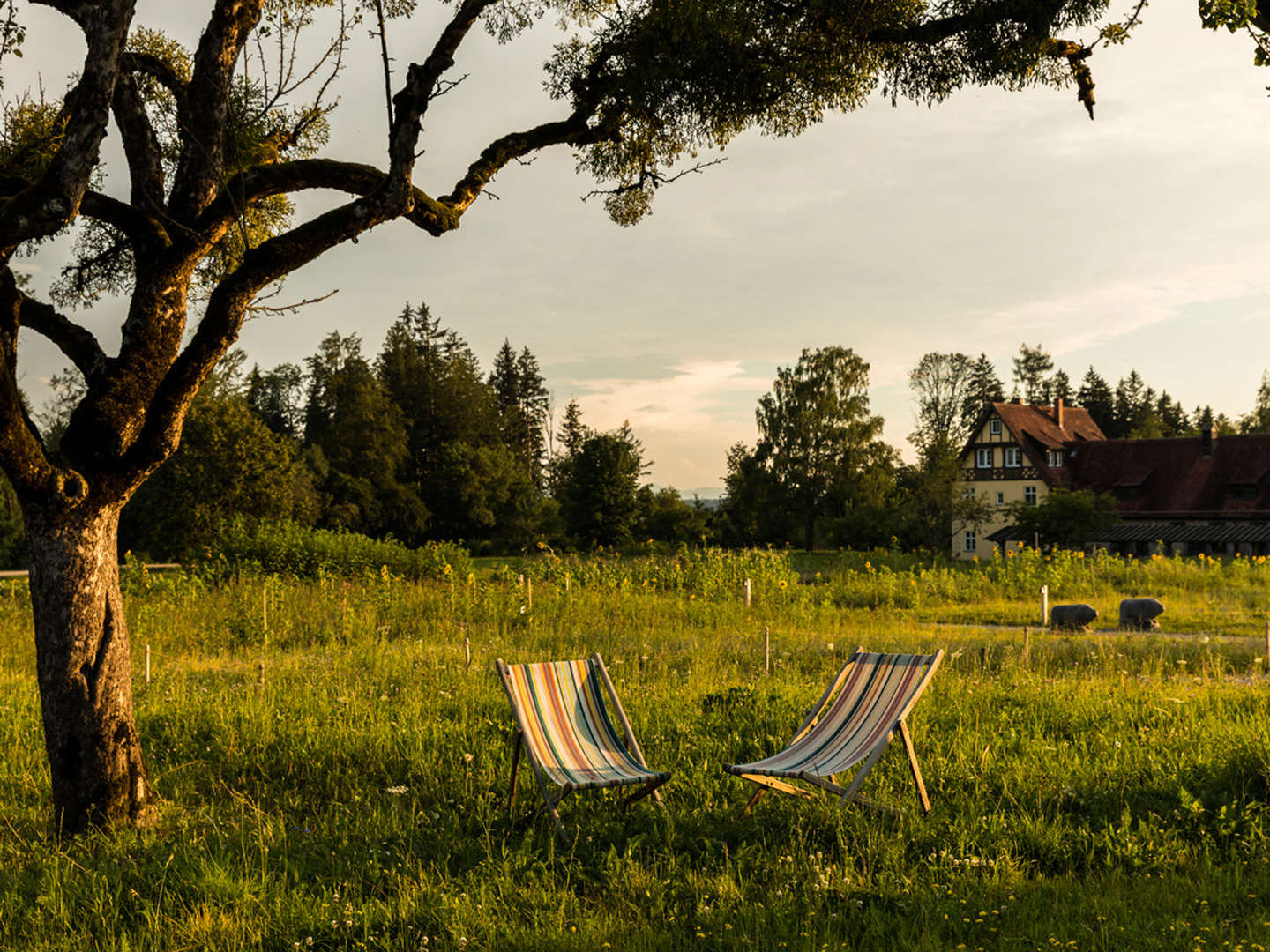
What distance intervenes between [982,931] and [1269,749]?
2686 mm

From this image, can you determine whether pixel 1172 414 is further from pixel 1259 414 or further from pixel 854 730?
pixel 854 730

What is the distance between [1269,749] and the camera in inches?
204

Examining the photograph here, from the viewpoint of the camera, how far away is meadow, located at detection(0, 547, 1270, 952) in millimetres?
3625

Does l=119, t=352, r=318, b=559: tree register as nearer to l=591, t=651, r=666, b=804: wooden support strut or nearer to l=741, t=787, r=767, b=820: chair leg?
l=591, t=651, r=666, b=804: wooden support strut

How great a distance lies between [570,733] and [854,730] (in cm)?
149

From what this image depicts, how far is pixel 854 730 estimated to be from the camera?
A: 514 cm

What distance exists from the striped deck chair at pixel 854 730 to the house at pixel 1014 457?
132 ft

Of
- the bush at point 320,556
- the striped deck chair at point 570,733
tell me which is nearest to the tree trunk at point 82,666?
the striped deck chair at point 570,733

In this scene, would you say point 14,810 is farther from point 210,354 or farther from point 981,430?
point 981,430

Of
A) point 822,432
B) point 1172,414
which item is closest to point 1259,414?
point 1172,414

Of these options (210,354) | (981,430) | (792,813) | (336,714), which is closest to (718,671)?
(336,714)

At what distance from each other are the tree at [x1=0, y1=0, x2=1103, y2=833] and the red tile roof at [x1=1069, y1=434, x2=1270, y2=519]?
39.0m

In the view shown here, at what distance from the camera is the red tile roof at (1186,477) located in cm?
3944

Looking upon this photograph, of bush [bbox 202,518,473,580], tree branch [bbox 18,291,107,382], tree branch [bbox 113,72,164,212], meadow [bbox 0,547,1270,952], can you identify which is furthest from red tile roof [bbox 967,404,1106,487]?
tree branch [bbox 18,291,107,382]
